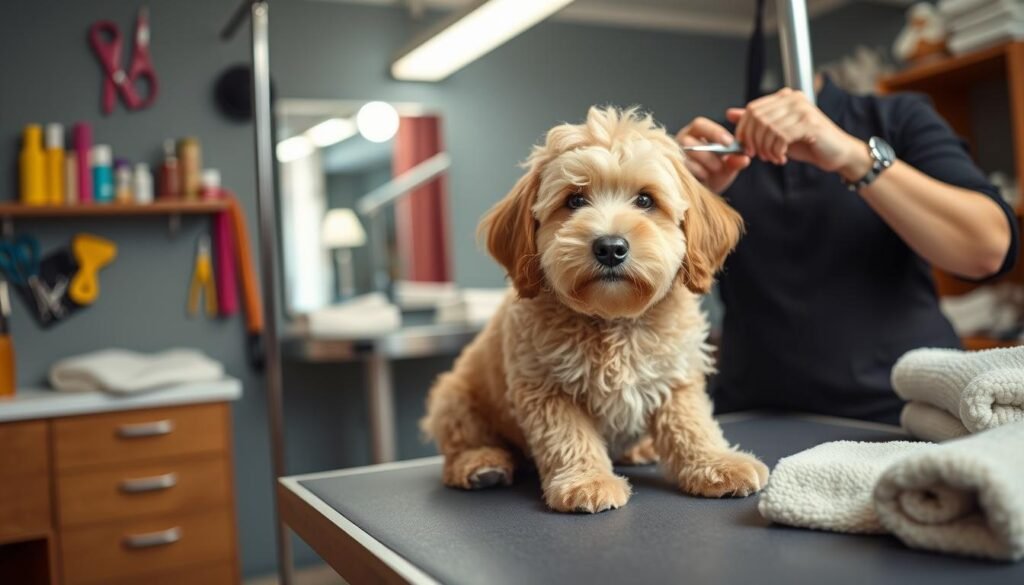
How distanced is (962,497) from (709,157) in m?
0.69

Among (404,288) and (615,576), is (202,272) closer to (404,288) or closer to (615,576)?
(404,288)

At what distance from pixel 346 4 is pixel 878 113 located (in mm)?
2707

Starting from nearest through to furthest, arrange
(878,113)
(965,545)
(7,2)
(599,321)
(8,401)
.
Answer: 1. (965,545)
2. (599,321)
3. (878,113)
4. (8,401)
5. (7,2)

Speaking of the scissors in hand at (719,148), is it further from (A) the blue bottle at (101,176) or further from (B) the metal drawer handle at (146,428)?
(A) the blue bottle at (101,176)

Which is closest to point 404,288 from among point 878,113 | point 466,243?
point 466,243

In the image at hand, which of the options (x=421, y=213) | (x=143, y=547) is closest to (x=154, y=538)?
(x=143, y=547)

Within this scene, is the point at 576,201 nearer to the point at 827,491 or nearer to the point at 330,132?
the point at 827,491

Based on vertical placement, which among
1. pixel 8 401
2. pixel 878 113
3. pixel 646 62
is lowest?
pixel 8 401

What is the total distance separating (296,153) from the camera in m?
3.66

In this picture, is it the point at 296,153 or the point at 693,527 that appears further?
the point at 296,153

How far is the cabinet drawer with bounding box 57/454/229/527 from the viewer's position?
8.71 ft

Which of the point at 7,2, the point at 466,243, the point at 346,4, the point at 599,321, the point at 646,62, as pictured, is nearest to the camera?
the point at 599,321

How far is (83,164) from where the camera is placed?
124 inches

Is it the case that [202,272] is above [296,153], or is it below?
below
